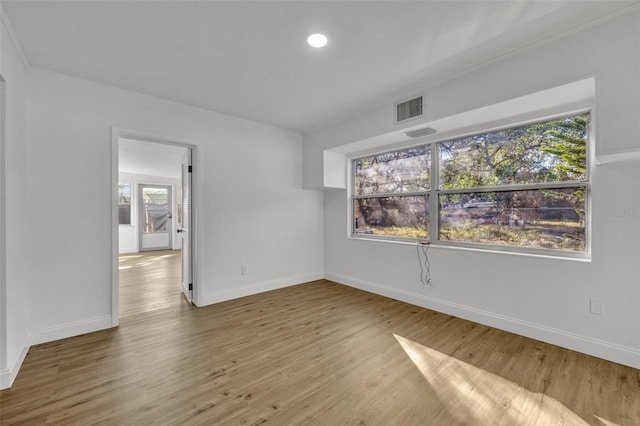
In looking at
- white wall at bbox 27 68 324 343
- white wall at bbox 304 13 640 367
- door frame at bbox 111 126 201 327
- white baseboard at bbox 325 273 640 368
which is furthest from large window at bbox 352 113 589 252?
door frame at bbox 111 126 201 327

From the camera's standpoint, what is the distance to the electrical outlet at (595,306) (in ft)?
7.59

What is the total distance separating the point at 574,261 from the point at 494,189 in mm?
1005

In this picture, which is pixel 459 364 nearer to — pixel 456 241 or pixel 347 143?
pixel 456 241

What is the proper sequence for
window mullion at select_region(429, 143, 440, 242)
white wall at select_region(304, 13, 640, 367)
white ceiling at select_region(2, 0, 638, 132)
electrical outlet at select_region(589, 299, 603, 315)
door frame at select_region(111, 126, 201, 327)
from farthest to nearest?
window mullion at select_region(429, 143, 440, 242), door frame at select_region(111, 126, 201, 327), electrical outlet at select_region(589, 299, 603, 315), white wall at select_region(304, 13, 640, 367), white ceiling at select_region(2, 0, 638, 132)

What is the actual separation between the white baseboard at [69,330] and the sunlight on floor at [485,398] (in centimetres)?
318

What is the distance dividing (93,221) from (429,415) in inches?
138

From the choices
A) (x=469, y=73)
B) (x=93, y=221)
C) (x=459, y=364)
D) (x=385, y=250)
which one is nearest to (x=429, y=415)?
(x=459, y=364)

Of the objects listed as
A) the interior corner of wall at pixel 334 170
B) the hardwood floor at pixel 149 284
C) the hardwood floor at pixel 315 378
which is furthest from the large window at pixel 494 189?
the hardwood floor at pixel 149 284

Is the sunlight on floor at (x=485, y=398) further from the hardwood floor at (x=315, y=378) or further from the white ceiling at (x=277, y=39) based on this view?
the white ceiling at (x=277, y=39)

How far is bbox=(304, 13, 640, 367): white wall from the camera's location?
81.8 inches

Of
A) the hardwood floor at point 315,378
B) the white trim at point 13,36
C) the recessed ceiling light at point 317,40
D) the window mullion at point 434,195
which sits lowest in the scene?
the hardwood floor at point 315,378

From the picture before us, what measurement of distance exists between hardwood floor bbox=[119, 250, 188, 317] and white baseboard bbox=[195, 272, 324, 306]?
1.24 feet

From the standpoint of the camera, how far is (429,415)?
5.49 feet

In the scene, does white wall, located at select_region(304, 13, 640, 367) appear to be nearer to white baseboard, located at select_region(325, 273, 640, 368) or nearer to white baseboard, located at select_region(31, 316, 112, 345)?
white baseboard, located at select_region(325, 273, 640, 368)
